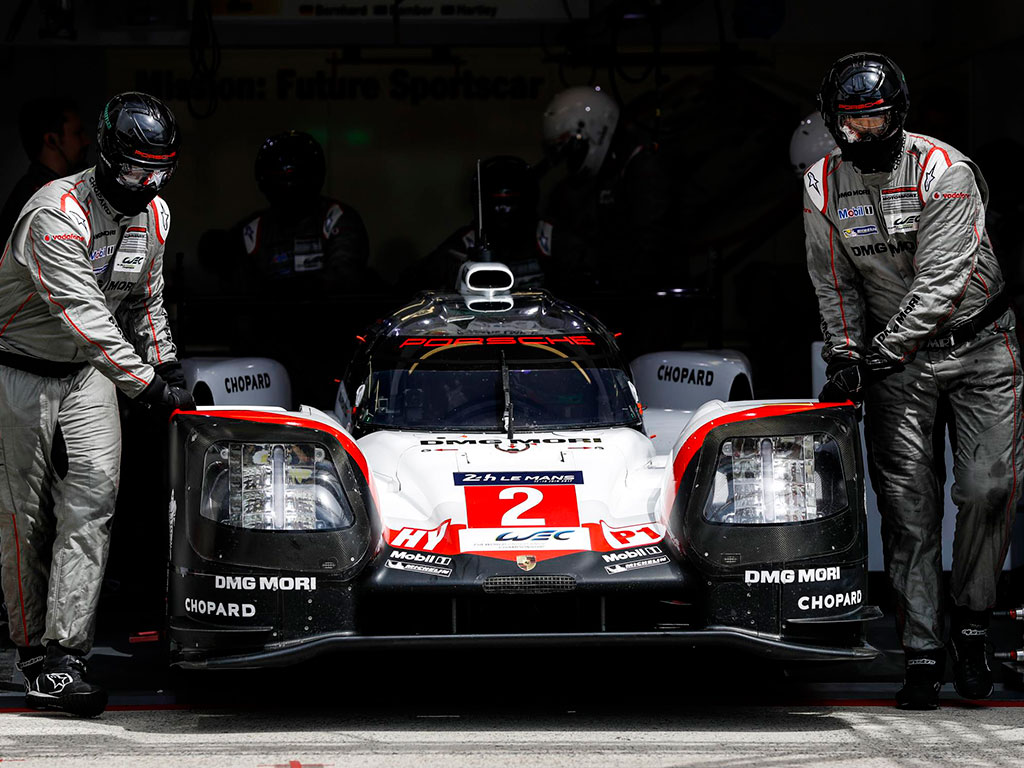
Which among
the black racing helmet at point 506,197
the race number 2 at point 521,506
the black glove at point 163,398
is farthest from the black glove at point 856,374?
the black racing helmet at point 506,197

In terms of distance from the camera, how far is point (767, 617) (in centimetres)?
477

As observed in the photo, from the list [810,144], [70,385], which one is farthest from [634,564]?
[810,144]

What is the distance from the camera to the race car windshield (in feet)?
19.1

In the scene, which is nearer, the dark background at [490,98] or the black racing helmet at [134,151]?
the black racing helmet at [134,151]

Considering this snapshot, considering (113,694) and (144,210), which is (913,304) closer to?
(144,210)

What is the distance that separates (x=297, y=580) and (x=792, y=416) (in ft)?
5.15

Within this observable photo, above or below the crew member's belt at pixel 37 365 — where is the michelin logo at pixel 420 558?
below

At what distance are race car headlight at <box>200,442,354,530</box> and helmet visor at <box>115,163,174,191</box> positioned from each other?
2.96 feet

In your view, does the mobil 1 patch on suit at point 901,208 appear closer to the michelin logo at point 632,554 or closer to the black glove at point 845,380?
the black glove at point 845,380

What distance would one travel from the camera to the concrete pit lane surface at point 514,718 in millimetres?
4508

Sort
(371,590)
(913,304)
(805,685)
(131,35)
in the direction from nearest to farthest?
(371,590) < (913,304) < (805,685) < (131,35)

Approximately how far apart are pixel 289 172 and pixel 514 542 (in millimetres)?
4281

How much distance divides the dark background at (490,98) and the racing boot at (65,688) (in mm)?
5224

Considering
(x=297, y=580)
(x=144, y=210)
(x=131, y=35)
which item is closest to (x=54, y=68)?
(x=131, y=35)
